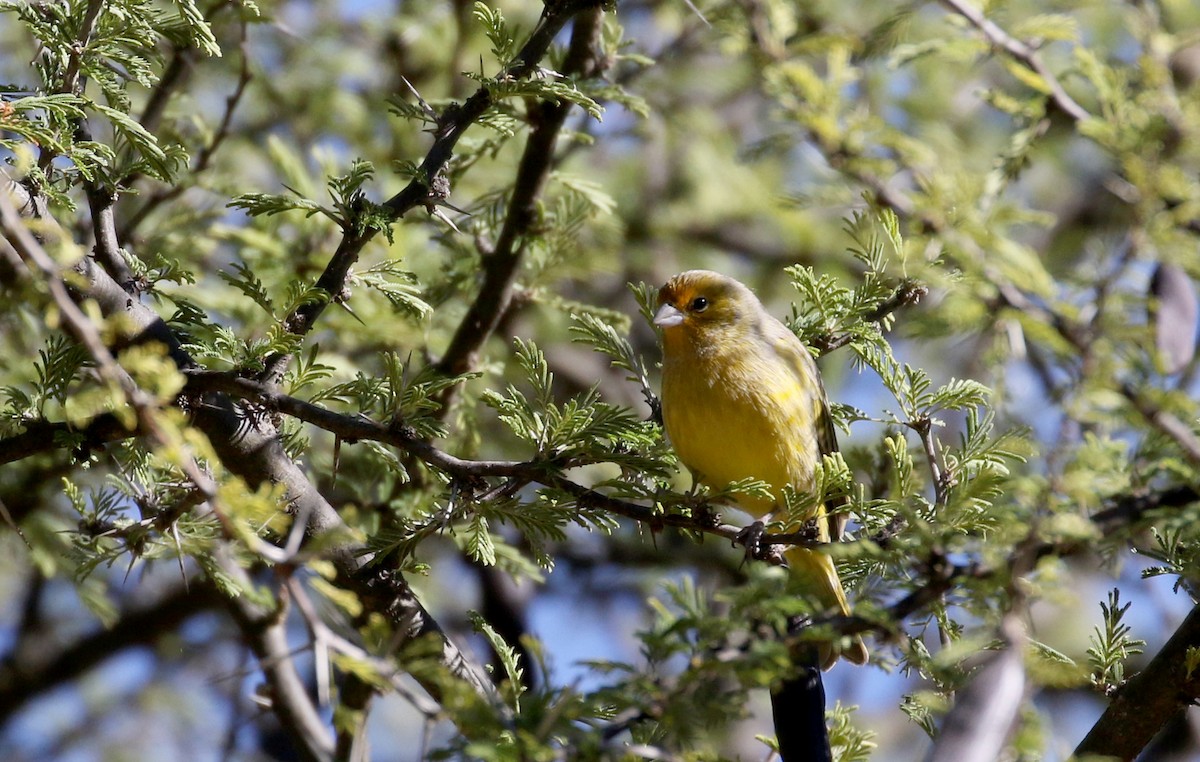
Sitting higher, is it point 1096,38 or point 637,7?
point 1096,38

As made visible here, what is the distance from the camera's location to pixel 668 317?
4539 millimetres

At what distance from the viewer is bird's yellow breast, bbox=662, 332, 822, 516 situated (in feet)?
13.2

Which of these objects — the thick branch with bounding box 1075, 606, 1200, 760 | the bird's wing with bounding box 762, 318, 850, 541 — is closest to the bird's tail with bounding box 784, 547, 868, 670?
the bird's wing with bounding box 762, 318, 850, 541

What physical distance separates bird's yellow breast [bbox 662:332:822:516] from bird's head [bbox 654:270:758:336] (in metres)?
0.28

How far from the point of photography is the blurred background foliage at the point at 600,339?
86.9 inches

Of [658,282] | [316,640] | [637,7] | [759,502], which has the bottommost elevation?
[316,640]

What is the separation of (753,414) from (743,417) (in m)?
0.04

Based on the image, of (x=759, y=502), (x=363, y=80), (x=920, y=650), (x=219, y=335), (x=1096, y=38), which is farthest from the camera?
(x=1096, y=38)

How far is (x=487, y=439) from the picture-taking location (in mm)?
5910

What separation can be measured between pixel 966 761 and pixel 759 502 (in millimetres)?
2502

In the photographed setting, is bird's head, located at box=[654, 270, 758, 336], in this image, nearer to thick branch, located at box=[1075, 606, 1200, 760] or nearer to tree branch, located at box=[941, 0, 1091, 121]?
tree branch, located at box=[941, 0, 1091, 121]

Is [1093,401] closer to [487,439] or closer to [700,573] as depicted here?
[487,439]

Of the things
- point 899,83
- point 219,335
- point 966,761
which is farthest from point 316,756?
point 899,83

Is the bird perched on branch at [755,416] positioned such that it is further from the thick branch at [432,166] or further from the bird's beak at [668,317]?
the thick branch at [432,166]
